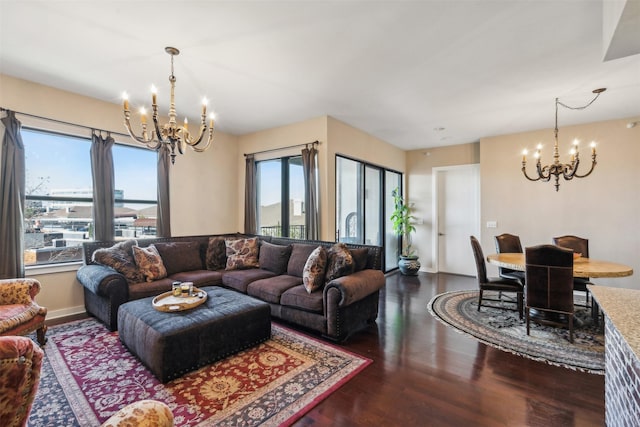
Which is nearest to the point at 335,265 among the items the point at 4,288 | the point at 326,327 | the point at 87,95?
the point at 326,327

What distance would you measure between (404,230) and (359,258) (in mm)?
3300

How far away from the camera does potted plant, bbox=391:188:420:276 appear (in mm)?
6113

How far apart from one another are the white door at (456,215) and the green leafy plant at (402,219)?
1.95 ft

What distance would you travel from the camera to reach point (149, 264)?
3.74 m

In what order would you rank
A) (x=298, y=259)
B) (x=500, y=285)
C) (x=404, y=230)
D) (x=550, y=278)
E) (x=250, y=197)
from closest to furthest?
(x=550, y=278) < (x=500, y=285) < (x=298, y=259) < (x=250, y=197) < (x=404, y=230)

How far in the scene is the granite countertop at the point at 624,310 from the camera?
1.13 meters

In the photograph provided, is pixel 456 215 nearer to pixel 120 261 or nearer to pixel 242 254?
pixel 242 254

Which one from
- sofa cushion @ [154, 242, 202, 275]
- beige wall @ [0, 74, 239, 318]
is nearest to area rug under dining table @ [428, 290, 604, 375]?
sofa cushion @ [154, 242, 202, 275]

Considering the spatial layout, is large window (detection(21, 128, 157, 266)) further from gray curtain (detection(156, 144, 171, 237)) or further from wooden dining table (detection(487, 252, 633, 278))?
wooden dining table (detection(487, 252, 633, 278))

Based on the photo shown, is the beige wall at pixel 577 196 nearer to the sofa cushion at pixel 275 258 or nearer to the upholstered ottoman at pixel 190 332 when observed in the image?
the sofa cushion at pixel 275 258

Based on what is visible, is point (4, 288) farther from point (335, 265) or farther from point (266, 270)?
point (335, 265)

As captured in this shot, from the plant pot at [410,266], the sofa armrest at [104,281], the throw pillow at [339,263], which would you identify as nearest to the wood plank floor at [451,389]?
the throw pillow at [339,263]

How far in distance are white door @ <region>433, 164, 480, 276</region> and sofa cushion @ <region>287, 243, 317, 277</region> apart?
3.86 meters

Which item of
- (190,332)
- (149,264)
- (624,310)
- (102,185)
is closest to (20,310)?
(149,264)
